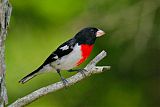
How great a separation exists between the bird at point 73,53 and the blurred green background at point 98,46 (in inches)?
81.4

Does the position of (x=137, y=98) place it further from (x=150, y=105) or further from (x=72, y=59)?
(x=72, y=59)

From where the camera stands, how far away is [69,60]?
5.12 metres

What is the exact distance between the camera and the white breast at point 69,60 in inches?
200

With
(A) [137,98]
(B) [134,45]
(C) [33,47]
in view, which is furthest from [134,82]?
(C) [33,47]

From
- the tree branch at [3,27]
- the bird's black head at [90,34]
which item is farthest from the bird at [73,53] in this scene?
the tree branch at [3,27]

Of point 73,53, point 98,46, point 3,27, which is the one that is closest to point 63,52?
point 73,53

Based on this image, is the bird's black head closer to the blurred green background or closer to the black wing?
the black wing

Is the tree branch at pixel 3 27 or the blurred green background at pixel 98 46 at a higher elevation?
the tree branch at pixel 3 27

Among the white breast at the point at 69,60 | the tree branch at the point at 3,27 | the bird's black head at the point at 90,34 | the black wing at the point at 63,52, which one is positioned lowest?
the white breast at the point at 69,60

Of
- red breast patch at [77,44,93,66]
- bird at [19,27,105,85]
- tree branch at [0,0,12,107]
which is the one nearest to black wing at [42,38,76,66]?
bird at [19,27,105,85]

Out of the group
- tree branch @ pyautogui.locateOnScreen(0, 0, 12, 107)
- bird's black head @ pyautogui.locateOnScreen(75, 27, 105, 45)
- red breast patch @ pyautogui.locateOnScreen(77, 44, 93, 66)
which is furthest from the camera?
bird's black head @ pyautogui.locateOnScreen(75, 27, 105, 45)

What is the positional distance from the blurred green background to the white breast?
213 cm

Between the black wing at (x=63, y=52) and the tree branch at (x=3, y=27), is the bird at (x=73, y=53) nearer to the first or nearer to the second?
the black wing at (x=63, y=52)

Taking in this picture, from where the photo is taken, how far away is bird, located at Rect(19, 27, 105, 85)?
16.6 ft
